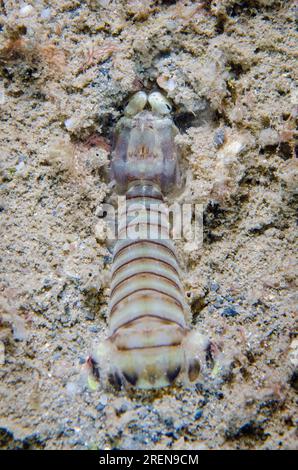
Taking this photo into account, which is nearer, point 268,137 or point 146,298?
point 146,298

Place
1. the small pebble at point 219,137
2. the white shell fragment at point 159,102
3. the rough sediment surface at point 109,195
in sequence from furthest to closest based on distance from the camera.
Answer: the white shell fragment at point 159,102 → the small pebble at point 219,137 → the rough sediment surface at point 109,195

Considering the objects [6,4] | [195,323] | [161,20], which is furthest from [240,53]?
[195,323]

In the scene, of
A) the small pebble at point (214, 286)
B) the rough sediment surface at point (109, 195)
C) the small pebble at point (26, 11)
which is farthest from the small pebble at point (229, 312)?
the small pebble at point (26, 11)

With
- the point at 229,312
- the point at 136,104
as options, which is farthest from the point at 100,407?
the point at 136,104

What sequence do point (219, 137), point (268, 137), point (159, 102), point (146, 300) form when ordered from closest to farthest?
point (146, 300), point (268, 137), point (219, 137), point (159, 102)

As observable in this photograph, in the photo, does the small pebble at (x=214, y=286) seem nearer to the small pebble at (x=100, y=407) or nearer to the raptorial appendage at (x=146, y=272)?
the raptorial appendage at (x=146, y=272)

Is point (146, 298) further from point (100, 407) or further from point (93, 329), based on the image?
point (100, 407)
